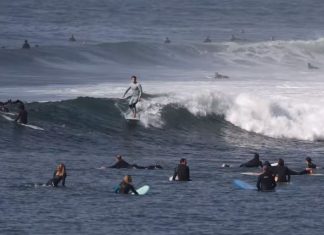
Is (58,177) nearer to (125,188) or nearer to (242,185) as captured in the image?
(125,188)

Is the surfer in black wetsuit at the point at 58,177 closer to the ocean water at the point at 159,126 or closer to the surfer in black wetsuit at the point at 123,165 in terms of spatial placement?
the ocean water at the point at 159,126

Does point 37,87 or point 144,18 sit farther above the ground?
point 144,18

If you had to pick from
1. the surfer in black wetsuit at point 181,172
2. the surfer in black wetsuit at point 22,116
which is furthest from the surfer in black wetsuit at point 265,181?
the surfer in black wetsuit at point 22,116

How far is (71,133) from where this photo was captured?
1710 inches

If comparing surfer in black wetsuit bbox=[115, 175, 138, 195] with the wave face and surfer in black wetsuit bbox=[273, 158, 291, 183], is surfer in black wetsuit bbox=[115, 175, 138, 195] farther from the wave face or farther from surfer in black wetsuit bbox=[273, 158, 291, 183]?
the wave face

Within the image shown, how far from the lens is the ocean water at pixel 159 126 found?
30250mm

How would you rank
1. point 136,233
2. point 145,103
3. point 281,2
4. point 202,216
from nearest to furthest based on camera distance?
point 136,233 < point 202,216 < point 145,103 < point 281,2

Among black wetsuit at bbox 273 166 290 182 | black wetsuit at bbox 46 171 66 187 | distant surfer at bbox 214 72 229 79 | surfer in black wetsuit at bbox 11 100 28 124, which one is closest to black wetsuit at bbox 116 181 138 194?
black wetsuit at bbox 46 171 66 187

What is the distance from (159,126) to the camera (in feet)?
155

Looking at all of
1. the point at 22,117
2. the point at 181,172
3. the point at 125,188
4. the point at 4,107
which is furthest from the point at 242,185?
the point at 4,107

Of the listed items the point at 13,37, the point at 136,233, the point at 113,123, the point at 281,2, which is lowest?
the point at 136,233

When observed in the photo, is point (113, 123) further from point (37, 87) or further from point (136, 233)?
point (136, 233)

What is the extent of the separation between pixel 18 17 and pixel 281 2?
117ft

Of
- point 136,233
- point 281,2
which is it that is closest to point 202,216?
point 136,233
